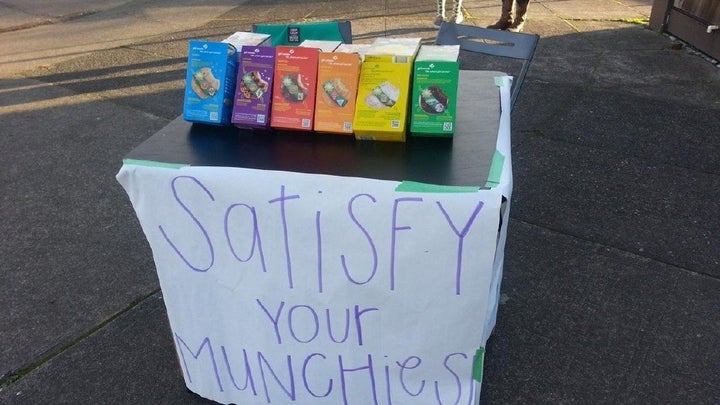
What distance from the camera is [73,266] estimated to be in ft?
9.75

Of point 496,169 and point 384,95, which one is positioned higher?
point 384,95

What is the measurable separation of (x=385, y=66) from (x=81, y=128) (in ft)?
11.4

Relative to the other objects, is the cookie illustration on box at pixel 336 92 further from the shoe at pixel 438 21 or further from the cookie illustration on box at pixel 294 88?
the shoe at pixel 438 21

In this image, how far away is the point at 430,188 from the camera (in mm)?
1602

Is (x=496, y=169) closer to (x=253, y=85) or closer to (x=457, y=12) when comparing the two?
(x=253, y=85)

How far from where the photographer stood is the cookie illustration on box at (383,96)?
1824 mm

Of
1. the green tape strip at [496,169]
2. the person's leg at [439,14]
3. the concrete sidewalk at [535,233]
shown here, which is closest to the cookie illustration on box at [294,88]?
the green tape strip at [496,169]

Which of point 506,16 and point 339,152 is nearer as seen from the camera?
point 339,152

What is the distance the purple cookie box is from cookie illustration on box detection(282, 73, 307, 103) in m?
0.05

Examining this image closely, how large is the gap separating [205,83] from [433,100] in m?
0.77

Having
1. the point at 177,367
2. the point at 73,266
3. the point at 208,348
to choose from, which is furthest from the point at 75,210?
the point at 208,348

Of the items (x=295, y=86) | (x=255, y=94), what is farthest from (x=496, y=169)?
(x=255, y=94)

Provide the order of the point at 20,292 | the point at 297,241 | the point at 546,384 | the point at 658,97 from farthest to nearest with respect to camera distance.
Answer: the point at 658,97
the point at 20,292
the point at 546,384
the point at 297,241

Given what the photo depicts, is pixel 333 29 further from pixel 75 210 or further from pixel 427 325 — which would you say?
pixel 75 210
